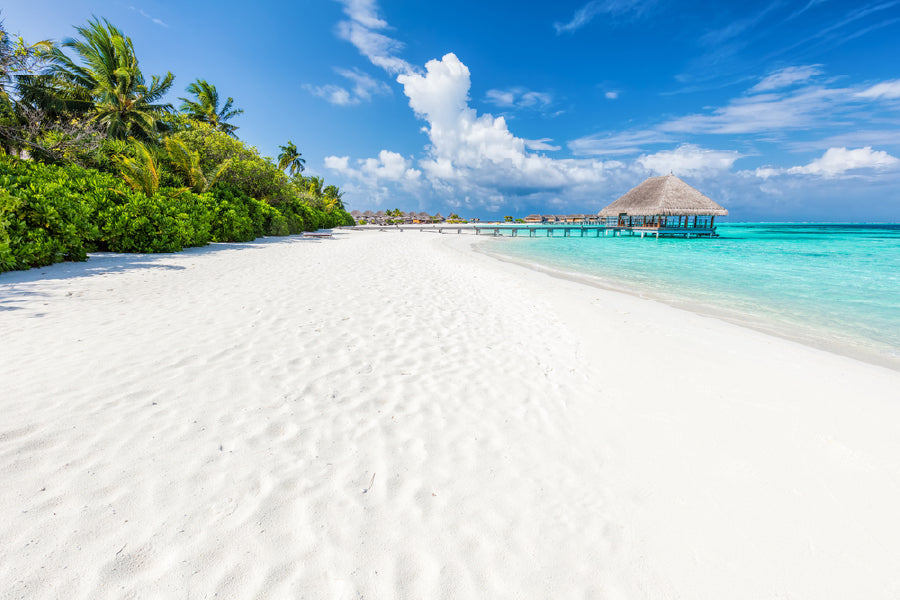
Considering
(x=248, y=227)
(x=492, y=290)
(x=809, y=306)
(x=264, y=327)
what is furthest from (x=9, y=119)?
(x=809, y=306)

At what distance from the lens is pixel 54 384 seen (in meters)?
2.85

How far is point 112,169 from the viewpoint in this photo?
13867mm

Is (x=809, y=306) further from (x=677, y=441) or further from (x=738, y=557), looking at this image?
(x=738, y=557)

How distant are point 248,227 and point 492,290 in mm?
13448

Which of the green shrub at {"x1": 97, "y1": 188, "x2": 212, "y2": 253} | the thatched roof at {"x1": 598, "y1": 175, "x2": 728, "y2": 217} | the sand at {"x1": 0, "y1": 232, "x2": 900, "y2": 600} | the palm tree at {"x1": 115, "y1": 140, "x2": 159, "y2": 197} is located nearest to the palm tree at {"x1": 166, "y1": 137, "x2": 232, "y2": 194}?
the palm tree at {"x1": 115, "y1": 140, "x2": 159, "y2": 197}

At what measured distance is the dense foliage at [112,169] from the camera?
25.0 ft

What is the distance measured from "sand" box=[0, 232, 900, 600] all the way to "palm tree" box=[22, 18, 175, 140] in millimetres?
22034

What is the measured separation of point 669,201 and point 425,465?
39.9 m

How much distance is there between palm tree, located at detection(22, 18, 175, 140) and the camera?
19.0 meters

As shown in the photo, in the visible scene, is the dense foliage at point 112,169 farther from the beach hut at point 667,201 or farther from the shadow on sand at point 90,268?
the beach hut at point 667,201

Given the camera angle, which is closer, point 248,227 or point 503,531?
point 503,531

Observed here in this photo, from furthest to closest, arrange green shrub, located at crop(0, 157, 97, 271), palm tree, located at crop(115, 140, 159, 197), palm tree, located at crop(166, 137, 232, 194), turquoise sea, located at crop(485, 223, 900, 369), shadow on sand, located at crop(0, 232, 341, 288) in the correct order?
1. palm tree, located at crop(166, 137, 232, 194)
2. palm tree, located at crop(115, 140, 159, 197)
3. green shrub, located at crop(0, 157, 97, 271)
4. turquoise sea, located at crop(485, 223, 900, 369)
5. shadow on sand, located at crop(0, 232, 341, 288)

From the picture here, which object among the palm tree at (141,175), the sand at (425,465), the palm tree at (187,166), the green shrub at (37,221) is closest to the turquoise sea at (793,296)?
the sand at (425,465)

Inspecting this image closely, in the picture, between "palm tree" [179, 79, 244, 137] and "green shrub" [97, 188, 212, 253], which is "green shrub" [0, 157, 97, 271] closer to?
"green shrub" [97, 188, 212, 253]
